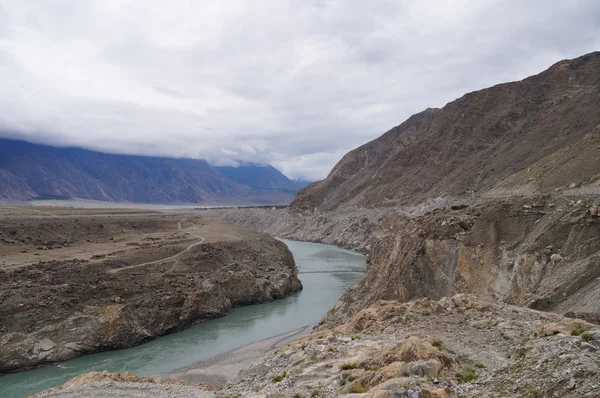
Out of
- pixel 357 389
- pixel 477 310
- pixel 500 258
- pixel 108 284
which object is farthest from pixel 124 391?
pixel 108 284

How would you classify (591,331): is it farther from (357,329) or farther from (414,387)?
(357,329)

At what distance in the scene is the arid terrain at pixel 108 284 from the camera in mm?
27219

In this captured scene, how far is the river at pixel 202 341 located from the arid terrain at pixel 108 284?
3.14 feet

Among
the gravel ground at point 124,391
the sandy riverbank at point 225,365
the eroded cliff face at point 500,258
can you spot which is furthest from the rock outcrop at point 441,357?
the sandy riverbank at point 225,365

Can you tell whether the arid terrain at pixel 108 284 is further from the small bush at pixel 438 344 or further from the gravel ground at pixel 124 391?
the small bush at pixel 438 344

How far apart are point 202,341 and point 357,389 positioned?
23.3m

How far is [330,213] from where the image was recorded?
4355 inches

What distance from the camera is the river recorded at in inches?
959

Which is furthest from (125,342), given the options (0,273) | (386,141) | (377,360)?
(386,141)

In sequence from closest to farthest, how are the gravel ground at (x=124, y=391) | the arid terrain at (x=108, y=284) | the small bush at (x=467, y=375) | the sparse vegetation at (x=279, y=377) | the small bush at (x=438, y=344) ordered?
the small bush at (x=467, y=375) < the small bush at (x=438, y=344) < the sparse vegetation at (x=279, y=377) < the gravel ground at (x=124, y=391) < the arid terrain at (x=108, y=284)

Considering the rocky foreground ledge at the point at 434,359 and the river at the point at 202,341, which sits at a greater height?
the rocky foreground ledge at the point at 434,359

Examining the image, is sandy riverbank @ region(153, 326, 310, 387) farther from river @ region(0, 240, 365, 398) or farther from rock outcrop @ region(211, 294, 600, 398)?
rock outcrop @ region(211, 294, 600, 398)

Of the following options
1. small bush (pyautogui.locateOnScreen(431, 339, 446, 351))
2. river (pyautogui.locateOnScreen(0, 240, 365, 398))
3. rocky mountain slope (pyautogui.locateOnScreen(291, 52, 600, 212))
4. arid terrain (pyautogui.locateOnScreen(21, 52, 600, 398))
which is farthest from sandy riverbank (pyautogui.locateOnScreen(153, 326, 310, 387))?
rocky mountain slope (pyautogui.locateOnScreen(291, 52, 600, 212))

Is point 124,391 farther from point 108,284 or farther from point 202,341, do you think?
point 108,284
